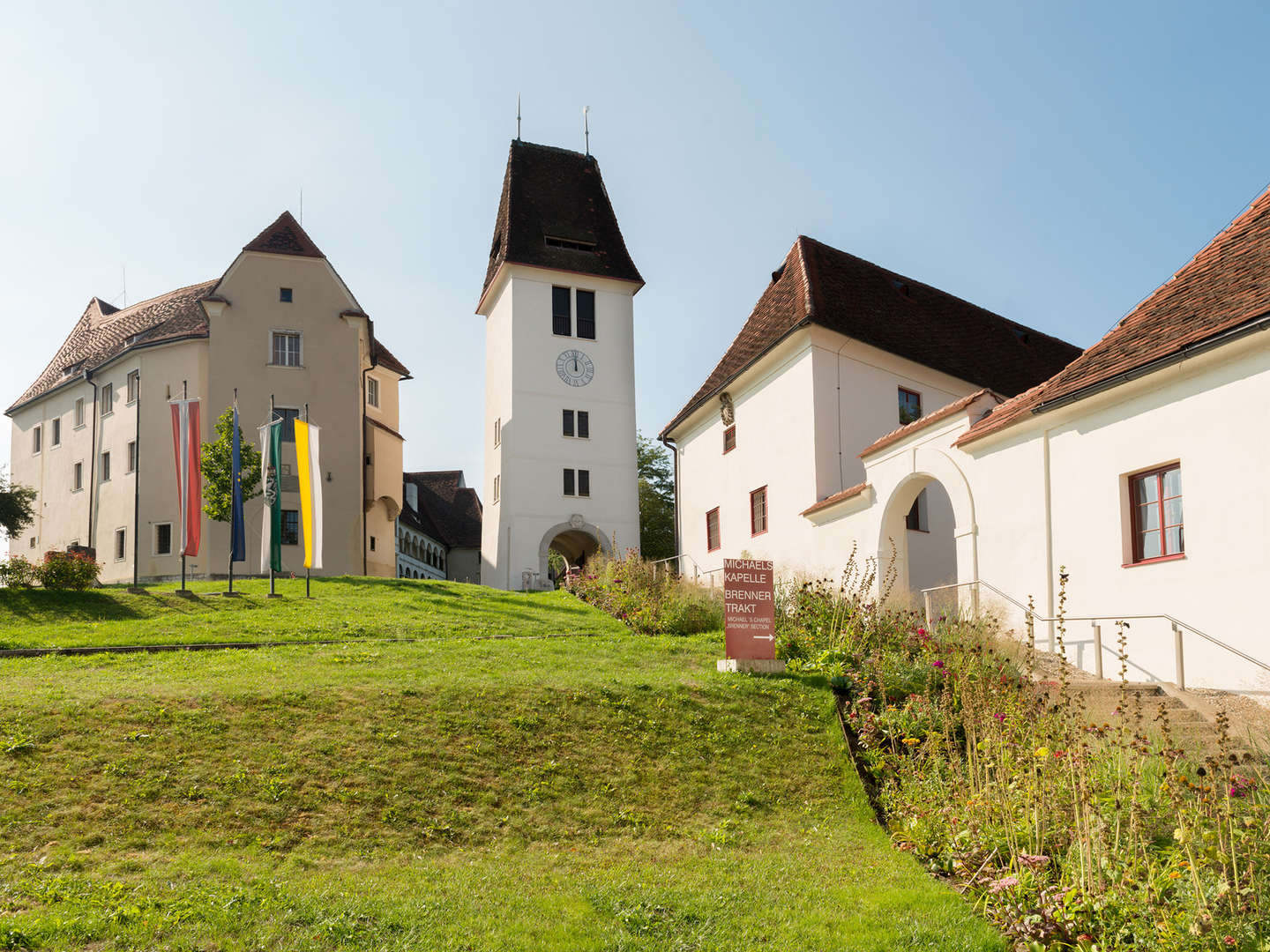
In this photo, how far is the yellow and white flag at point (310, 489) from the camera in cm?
2544

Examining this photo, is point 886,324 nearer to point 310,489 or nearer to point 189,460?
point 310,489

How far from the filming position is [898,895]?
25.5 ft

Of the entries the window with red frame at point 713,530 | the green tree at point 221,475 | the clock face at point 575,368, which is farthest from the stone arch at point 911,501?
the clock face at point 575,368

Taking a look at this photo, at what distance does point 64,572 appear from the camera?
82.0ft

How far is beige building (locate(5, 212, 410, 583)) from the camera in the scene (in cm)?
3819

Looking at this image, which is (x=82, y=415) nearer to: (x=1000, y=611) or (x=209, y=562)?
(x=209, y=562)

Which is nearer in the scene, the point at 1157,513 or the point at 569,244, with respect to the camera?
the point at 1157,513

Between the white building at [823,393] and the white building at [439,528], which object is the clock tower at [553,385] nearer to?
the white building at [823,393]

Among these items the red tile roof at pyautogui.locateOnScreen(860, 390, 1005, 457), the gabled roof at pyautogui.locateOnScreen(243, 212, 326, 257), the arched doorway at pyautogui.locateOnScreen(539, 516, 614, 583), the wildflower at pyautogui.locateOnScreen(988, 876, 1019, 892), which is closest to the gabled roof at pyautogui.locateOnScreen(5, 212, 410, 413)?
the gabled roof at pyautogui.locateOnScreen(243, 212, 326, 257)

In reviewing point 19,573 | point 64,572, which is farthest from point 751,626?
point 19,573

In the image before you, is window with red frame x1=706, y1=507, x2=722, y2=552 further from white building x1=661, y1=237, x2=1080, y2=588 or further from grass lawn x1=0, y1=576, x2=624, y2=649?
grass lawn x1=0, y1=576, x2=624, y2=649

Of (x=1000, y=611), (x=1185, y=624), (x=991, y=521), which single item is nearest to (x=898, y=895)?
(x=1185, y=624)

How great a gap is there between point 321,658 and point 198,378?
26304mm

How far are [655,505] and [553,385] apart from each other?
12.9 meters
